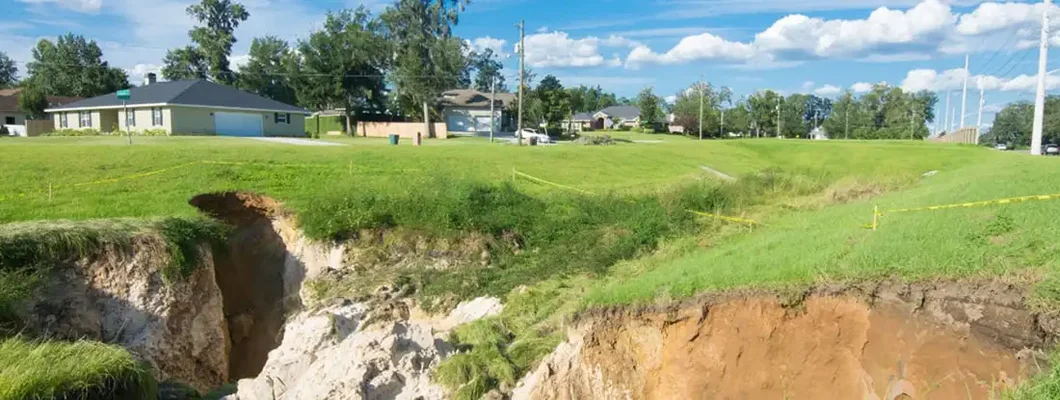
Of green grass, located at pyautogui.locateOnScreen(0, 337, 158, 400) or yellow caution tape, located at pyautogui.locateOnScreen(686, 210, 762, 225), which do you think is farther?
yellow caution tape, located at pyautogui.locateOnScreen(686, 210, 762, 225)

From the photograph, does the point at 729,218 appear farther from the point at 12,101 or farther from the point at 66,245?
the point at 12,101

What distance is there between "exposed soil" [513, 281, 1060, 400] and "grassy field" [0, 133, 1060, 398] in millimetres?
355

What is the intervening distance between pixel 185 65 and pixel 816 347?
235 feet

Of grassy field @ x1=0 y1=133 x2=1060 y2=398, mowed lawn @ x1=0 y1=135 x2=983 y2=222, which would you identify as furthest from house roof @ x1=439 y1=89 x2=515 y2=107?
grassy field @ x1=0 y1=133 x2=1060 y2=398

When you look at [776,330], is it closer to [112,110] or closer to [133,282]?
[133,282]

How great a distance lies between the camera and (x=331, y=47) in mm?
62312

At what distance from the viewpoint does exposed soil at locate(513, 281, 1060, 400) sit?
23.3ft

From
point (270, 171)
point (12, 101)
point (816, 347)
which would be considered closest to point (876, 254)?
point (816, 347)

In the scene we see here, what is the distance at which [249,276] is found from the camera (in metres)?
15.9

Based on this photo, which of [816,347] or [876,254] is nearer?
[816,347]

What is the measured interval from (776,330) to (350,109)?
5952 centimetres

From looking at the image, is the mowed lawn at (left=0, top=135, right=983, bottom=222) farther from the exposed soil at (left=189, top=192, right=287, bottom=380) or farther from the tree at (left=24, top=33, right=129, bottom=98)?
the tree at (left=24, top=33, right=129, bottom=98)

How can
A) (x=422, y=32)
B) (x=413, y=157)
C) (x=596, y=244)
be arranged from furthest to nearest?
1. (x=422, y=32)
2. (x=413, y=157)
3. (x=596, y=244)

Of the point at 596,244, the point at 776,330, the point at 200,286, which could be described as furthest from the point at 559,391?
the point at 200,286
